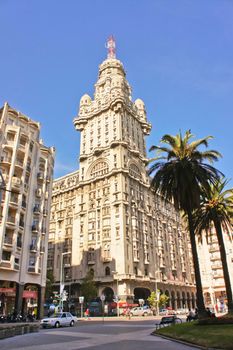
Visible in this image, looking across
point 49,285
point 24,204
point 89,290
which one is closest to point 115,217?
point 89,290

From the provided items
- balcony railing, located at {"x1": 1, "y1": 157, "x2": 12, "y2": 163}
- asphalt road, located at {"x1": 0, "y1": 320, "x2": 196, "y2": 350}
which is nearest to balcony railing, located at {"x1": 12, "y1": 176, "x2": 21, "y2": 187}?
balcony railing, located at {"x1": 1, "y1": 157, "x2": 12, "y2": 163}

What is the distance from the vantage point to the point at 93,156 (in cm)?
9119

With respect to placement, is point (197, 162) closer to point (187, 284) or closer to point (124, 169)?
point (124, 169)

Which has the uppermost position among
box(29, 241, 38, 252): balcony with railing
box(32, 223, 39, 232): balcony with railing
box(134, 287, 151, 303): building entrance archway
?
box(32, 223, 39, 232): balcony with railing

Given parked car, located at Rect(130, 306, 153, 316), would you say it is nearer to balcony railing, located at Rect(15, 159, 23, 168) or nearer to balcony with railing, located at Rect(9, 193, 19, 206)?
balcony with railing, located at Rect(9, 193, 19, 206)

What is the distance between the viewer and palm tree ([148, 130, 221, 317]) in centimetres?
2788

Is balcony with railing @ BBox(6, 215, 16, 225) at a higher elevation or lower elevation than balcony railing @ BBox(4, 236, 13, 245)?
higher

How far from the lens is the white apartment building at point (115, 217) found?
75312mm

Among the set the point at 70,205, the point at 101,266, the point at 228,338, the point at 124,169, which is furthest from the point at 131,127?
the point at 228,338

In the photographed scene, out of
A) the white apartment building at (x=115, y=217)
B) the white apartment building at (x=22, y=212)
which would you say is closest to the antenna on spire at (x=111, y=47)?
the white apartment building at (x=115, y=217)

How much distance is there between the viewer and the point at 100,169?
88.3 metres

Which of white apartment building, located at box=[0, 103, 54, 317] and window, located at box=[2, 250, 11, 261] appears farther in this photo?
white apartment building, located at box=[0, 103, 54, 317]

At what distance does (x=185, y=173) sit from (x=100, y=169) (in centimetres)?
6119

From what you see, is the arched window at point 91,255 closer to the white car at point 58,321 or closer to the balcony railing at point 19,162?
the balcony railing at point 19,162
